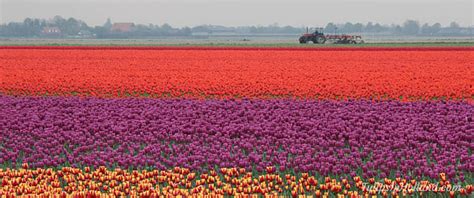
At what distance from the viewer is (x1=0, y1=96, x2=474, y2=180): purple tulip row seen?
9.69 meters

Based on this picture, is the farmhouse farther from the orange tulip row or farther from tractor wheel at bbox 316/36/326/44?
the orange tulip row

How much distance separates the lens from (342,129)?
1190cm

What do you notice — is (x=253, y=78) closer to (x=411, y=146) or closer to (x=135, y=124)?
(x=135, y=124)

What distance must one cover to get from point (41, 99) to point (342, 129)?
26.3 feet

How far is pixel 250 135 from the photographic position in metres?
12.0

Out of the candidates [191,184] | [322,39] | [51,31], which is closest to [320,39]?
[322,39]

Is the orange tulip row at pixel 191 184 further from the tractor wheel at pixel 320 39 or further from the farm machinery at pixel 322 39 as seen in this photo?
the farm machinery at pixel 322 39

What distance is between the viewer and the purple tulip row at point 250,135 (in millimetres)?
9688

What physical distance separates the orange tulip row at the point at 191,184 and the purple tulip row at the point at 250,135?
0.33m

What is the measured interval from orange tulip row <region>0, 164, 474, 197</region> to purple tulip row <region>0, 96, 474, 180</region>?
1.09 ft

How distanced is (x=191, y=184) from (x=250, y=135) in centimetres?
310

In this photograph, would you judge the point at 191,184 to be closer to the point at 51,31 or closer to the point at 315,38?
the point at 315,38

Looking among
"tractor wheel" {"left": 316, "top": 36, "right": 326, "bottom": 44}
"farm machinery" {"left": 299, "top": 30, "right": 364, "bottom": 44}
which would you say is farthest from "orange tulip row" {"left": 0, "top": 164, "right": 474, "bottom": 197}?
"farm machinery" {"left": 299, "top": 30, "right": 364, "bottom": 44}

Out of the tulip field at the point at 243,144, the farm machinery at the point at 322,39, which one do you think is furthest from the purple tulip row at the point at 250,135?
the farm machinery at the point at 322,39
